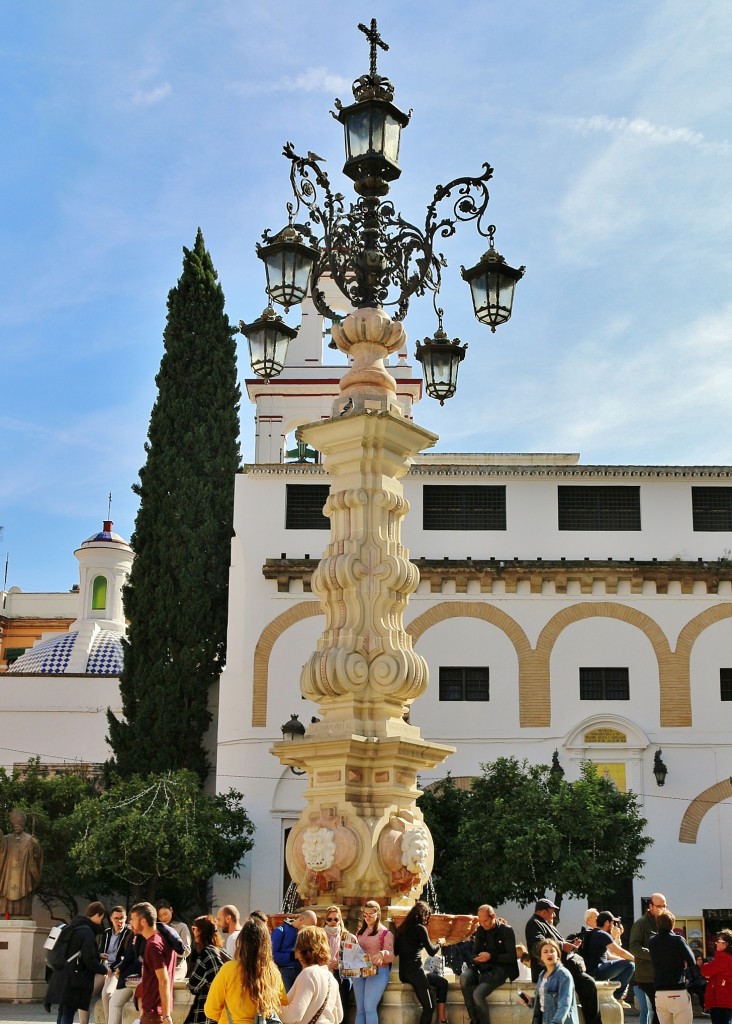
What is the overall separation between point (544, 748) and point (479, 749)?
1387mm

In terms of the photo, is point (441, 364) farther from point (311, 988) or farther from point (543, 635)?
point (543, 635)

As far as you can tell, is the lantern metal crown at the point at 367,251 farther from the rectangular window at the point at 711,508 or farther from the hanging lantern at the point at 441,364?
the rectangular window at the point at 711,508

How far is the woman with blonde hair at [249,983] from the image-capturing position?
647 cm

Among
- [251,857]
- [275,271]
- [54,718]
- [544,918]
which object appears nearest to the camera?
[544,918]

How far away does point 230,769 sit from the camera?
27016mm

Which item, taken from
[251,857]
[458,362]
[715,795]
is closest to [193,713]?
[251,857]

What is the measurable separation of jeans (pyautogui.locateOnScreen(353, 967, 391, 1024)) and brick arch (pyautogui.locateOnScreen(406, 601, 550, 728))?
60.4ft

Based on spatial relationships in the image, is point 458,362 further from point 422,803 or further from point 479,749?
point 479,749

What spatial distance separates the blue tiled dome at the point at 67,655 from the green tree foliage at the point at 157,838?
13363 mm

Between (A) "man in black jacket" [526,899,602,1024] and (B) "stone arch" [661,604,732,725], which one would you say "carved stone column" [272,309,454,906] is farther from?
(B) "stone arch" [661,604,732,725]

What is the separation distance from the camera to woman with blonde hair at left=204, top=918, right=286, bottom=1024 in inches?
255

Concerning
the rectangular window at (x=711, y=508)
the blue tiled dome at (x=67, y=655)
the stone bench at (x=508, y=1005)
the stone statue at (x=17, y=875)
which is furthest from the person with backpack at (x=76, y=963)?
the blue tiled dome at (x=67, y=655)

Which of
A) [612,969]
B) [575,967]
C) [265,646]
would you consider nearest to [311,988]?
[575,967]

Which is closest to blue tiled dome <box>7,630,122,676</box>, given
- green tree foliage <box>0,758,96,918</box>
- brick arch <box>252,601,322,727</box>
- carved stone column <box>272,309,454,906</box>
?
green tree foliage <box>0,758,96,918</box>
